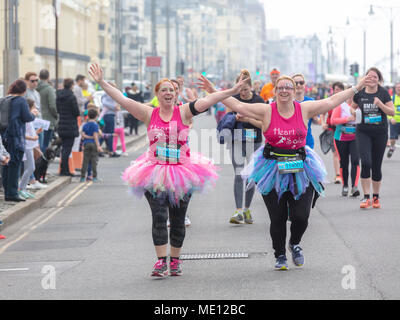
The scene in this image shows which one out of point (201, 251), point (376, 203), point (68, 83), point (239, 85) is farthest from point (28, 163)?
point (239, 85)

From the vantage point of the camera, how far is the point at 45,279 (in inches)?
334

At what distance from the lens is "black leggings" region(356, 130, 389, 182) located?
42.9 feet

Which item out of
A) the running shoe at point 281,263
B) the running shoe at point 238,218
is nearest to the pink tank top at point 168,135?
the running shoe at point 281,263

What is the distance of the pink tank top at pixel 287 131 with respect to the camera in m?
8.55

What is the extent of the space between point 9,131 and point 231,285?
6.90 metres

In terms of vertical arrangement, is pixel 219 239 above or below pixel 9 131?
below

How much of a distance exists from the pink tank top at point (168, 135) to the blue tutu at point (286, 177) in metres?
0.78

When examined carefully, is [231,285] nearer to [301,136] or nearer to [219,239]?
[301,136]

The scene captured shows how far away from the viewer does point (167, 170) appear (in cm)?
839

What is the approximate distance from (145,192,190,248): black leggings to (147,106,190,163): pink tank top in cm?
41

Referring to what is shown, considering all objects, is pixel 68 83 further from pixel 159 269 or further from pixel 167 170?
pixel 159 269

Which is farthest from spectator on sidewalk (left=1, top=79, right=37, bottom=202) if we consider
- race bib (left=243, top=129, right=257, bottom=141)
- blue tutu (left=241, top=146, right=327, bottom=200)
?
blue tutu (left=241, top=146, right=327, bottom=200)

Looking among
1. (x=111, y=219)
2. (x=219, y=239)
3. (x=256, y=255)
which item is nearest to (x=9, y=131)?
(x=111, y=219)

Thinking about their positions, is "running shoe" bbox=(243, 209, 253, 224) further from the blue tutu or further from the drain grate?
the blue tutu
